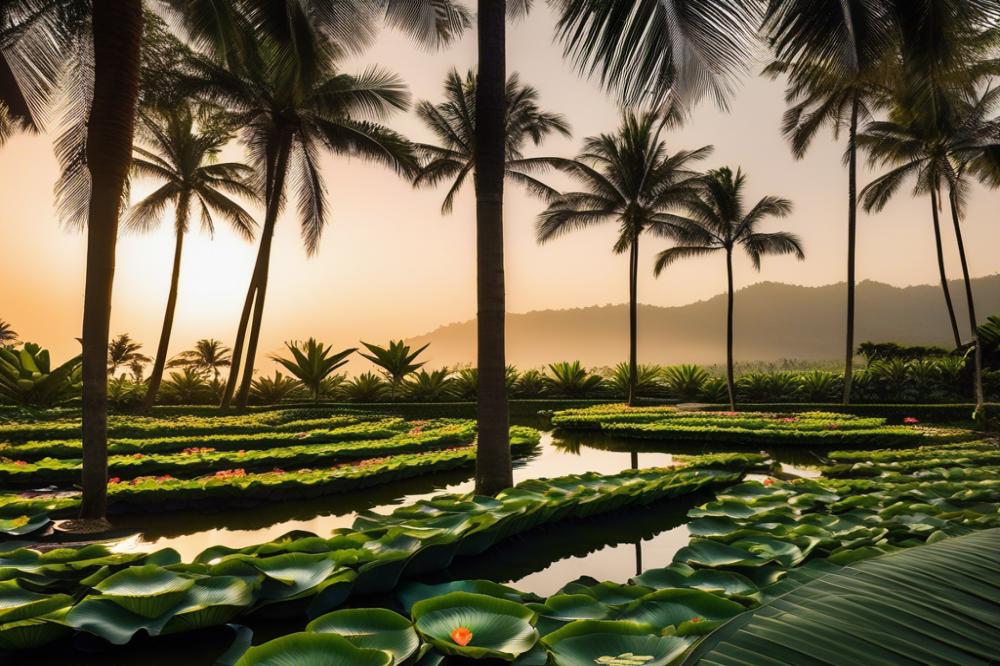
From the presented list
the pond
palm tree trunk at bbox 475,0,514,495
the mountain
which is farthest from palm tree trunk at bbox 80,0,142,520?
the mountain

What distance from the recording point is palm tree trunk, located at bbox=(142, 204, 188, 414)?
16.8 metres

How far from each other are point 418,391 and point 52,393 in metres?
11.5

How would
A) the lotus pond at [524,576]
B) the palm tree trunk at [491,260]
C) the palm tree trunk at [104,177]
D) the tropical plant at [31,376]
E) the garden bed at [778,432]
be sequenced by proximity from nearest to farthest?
the lotus pond at [524,576] < the palm tree trunk at [104,177] < the palm tree trunk at [491,260] < the garden bed at [778,432] < the tropical plant at [31,376]

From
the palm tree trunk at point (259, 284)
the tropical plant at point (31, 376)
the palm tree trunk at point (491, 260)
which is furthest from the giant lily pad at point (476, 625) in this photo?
the tropical plant at point (31, 376)

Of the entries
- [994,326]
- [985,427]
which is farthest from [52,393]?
[994,326]

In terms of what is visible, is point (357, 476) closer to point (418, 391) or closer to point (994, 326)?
point (418, 391)

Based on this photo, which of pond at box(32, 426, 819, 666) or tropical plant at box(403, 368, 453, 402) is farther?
tropical plant at box(403, 368, 453, 402)

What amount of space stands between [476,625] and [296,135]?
17.9 m

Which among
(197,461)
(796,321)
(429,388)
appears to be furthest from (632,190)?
(796,321)

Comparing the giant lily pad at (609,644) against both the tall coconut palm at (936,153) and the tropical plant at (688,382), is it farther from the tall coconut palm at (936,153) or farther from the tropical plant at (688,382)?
the tropical plant at (688,382)

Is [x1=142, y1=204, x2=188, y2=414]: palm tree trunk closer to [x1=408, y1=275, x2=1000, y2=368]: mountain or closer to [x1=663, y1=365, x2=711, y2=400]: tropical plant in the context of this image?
[x1=663, y1=365, x2=711, y2=400]: tropical plant

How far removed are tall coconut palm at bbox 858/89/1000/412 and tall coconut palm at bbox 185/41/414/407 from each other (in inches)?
551

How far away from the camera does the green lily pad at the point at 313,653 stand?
142cm

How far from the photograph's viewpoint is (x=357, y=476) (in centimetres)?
576
